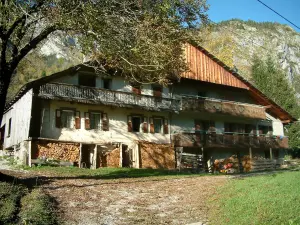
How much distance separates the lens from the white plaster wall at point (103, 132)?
88.0ft

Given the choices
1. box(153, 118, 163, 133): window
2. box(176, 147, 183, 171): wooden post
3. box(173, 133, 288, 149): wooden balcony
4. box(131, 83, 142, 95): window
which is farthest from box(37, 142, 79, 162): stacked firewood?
box(173, 133, 288, 149): wooden balcony

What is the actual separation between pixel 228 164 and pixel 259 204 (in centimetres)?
2491

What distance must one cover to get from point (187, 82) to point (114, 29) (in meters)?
21.4

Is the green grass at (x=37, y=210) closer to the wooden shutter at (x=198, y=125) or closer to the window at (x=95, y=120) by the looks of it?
the window at (x=95, y=120)

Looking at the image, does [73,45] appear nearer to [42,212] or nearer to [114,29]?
[114,29]

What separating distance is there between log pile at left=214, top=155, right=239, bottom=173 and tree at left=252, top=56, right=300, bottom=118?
2185cm

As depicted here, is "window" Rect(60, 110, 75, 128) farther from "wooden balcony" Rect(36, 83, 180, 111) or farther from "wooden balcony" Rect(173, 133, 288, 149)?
"wooden balcony" Rect(173, 133, 288, 149)

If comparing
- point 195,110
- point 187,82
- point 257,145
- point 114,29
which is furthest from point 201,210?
point 257,145

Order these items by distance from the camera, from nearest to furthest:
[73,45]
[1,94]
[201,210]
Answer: [201,210] → [1,94] → [73,45]

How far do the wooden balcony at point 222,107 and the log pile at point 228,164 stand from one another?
446cm

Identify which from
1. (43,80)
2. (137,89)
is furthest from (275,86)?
(43,80)

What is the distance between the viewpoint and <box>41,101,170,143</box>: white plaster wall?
2681 centimetres

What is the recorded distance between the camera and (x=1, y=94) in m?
14.0

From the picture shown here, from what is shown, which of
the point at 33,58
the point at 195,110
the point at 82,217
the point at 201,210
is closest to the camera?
the point at 82,217
